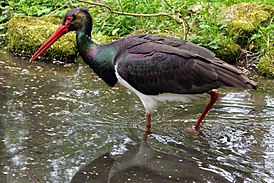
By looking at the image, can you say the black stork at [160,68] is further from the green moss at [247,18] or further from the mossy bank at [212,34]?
the green moss at [247,18]

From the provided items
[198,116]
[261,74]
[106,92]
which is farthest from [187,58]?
[261,74]

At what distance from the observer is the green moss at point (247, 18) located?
27.0 feet

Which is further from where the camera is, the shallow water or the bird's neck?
the bird's neck

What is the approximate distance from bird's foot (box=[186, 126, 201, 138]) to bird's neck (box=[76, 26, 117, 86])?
2.94ft

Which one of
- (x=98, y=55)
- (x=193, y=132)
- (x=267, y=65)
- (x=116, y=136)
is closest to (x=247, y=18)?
(x=267, y=65)

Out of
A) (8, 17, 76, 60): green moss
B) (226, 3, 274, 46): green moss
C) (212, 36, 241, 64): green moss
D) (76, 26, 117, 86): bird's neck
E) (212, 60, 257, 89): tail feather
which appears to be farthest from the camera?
(226, 3, 274, 46): green moss

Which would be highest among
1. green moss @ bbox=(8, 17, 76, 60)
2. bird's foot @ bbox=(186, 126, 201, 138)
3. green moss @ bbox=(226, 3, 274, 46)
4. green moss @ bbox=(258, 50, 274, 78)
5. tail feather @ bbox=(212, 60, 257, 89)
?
tail feather @ bbox=(212, 60, 257, 89)

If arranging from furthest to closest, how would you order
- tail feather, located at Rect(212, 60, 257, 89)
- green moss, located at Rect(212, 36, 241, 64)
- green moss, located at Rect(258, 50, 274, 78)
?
green moss, located at Rect(212, 36, 241, 64)
green moss, located at Rect(258, 50, 274, 78)
tail feather, located at Rect(212, 60, 257, 89)

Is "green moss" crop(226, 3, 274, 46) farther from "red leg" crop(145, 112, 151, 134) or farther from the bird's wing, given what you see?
"red leg" crop(145, 112, 151, 134)

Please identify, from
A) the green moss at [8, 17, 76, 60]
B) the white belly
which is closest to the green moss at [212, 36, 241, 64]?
the green moss at [8, 17, 76, 60]

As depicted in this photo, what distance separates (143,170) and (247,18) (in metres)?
4.58

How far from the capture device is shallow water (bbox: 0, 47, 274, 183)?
4523 mm

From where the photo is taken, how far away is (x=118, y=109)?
5.96 meters

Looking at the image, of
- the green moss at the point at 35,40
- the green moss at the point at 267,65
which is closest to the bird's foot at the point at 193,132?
the green moss at the point at 267,65
